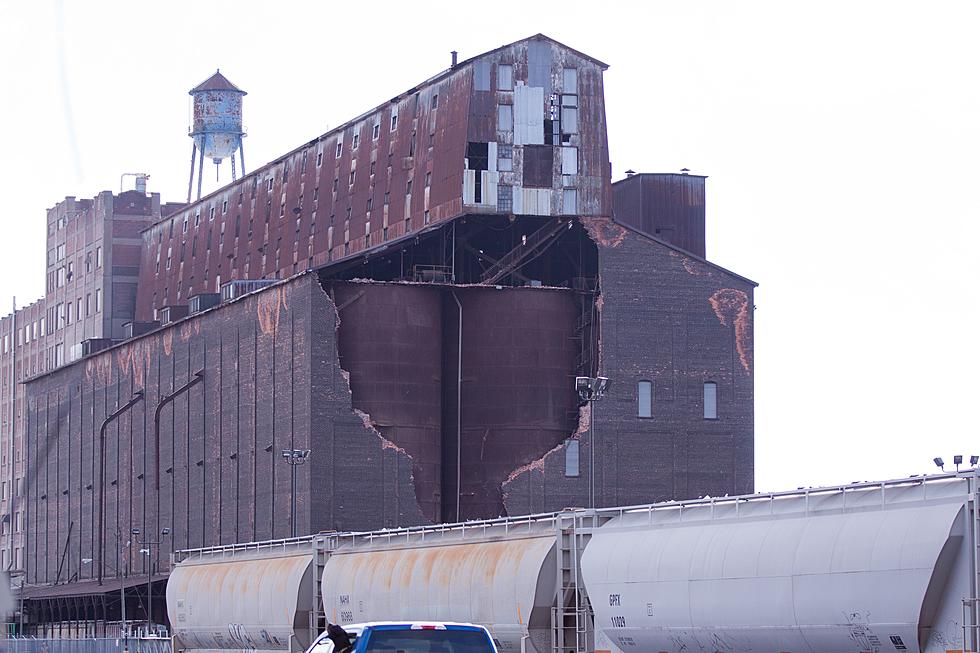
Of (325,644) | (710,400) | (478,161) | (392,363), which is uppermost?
(478,161)

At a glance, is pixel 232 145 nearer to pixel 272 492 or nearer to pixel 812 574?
pixel 272 492

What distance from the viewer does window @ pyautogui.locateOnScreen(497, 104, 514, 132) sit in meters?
85.5

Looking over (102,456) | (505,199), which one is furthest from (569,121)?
(102,456)

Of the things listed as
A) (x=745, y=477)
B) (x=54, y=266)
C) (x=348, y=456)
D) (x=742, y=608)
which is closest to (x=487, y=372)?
(x=348, y=456)

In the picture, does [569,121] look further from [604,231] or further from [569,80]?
[604,231]

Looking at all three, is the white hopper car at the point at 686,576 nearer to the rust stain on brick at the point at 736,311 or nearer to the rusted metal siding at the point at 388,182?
the rusted metal siding at the point at 388,182

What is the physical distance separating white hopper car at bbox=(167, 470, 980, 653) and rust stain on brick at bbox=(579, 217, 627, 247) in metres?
37.0

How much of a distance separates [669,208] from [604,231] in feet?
29.3

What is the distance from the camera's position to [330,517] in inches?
3278

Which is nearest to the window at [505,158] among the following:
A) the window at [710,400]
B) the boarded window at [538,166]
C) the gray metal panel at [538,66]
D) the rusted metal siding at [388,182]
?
the rusted metal siding at [388,182]

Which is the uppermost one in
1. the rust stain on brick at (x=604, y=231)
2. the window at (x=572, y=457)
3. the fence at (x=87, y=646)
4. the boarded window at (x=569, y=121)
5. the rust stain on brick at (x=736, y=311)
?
the boarded window at (x=569, y=121)

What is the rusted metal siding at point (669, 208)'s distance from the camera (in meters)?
92.4

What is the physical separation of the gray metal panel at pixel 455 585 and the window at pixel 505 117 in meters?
40.2

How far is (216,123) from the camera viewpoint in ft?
465
